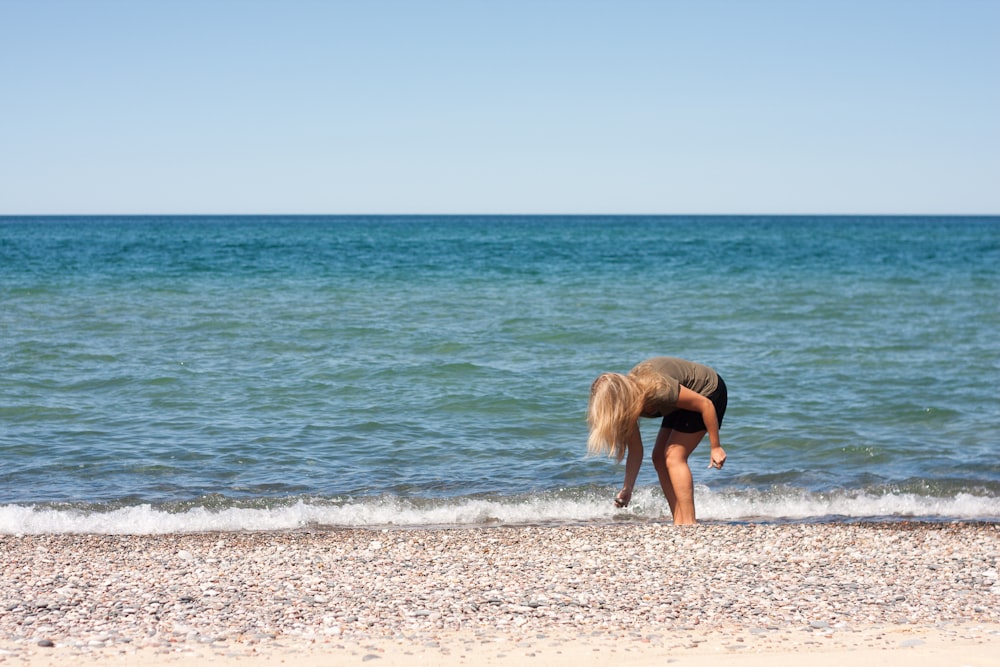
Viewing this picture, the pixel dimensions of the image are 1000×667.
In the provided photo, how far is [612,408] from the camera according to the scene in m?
5.99

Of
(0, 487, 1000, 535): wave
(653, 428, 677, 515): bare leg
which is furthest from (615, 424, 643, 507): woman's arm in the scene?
(0, 487, 1000, 535): wave

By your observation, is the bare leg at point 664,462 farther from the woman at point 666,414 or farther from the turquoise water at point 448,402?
the turquoise water at point 448,402

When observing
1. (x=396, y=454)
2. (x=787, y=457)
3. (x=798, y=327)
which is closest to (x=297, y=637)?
(x=396, y=454)

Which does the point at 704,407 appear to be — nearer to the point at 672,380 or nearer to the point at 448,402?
the point at 672,380

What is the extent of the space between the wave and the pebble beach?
1.55 feet

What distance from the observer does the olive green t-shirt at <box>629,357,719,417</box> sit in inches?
239

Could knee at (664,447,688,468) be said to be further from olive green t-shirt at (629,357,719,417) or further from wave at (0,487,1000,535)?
wave at (0,487,1000,535)

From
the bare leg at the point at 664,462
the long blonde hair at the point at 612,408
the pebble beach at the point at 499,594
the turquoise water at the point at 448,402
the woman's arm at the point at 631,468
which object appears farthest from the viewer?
the turquoise water at the point at 448,402

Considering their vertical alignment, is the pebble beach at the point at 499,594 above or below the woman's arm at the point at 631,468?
below

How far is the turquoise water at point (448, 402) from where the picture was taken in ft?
25.2

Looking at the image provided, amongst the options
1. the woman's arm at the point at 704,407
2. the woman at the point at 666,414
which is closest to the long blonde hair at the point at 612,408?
the woman at the point at 666,414

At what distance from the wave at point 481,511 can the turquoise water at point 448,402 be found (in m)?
0.02

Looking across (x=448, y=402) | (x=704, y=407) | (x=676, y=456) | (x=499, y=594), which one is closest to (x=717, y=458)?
(x=704, y=407)

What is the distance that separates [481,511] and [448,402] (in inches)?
141
